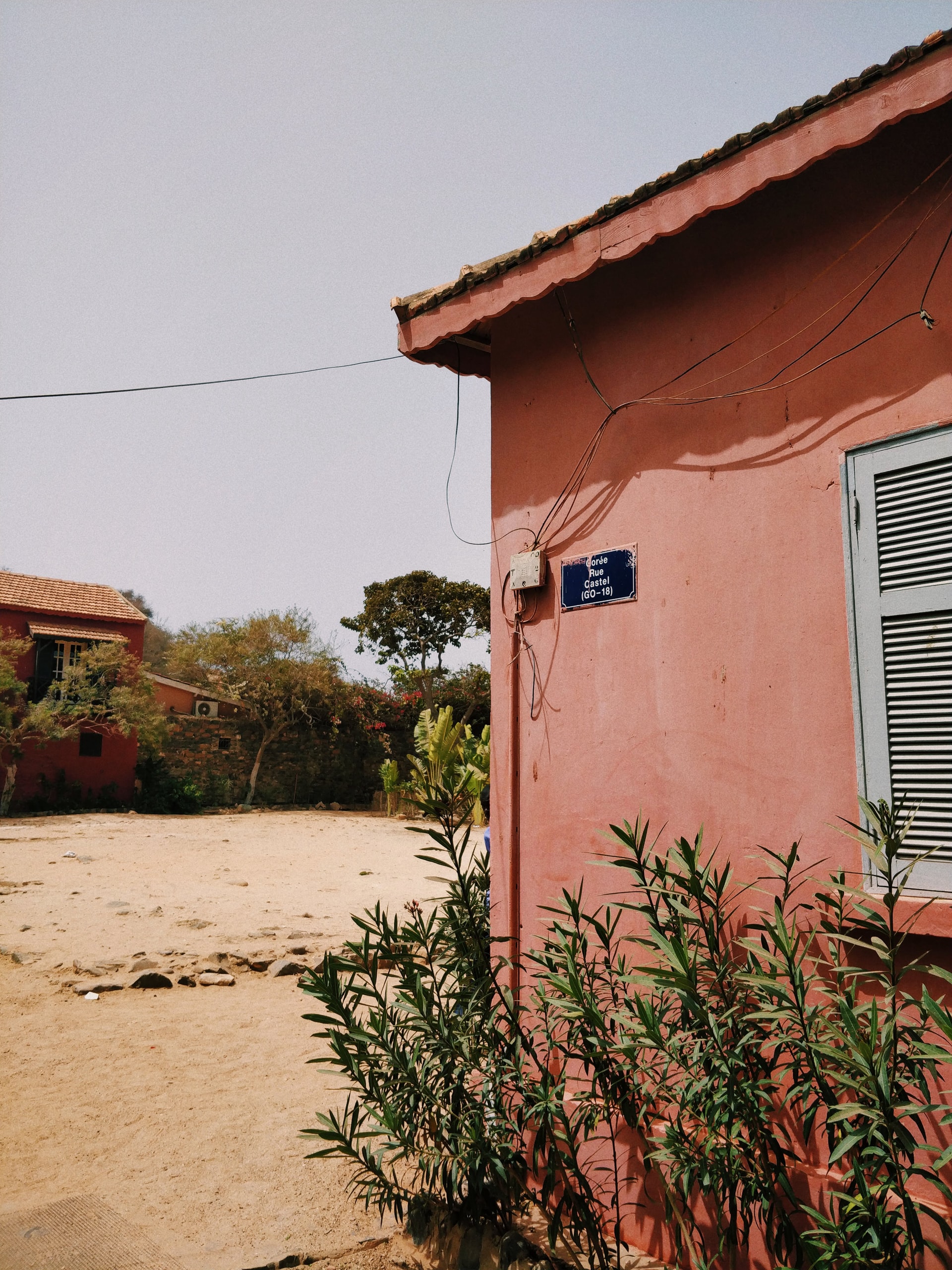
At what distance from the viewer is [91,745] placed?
22.4m

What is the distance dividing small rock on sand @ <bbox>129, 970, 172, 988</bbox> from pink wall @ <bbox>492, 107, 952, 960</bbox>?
420 cm

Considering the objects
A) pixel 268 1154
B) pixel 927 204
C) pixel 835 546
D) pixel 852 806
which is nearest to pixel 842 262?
pixel 927 204

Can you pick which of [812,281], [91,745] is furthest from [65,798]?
[812,281]

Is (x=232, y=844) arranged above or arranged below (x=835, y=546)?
below

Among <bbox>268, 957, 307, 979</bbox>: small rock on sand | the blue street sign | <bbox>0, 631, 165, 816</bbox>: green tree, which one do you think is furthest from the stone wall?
the blue street sign

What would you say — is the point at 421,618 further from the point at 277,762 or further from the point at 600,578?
the point at 600,578

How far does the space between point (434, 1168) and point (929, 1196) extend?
160 centimetres

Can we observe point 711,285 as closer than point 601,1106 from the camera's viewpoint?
No

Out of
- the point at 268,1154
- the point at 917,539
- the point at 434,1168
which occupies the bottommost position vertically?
the point at 268,1154

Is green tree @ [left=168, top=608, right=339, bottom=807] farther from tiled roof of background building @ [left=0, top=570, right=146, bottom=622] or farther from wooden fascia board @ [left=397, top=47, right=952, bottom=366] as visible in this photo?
wooden fascia board @ [left=397, top=47, right=952, bottom=366]

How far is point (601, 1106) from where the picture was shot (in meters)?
2.78

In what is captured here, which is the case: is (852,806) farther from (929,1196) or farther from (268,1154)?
→ (268,1154)

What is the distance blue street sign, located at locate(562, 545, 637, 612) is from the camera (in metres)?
3.76

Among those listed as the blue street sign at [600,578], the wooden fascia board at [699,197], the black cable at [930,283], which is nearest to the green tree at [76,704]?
the wooden fascia board at [699,197]
